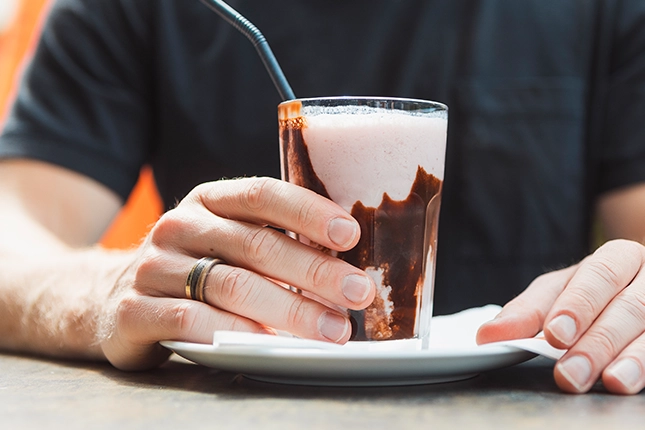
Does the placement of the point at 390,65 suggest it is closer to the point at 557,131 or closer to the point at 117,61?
the point at 557,131

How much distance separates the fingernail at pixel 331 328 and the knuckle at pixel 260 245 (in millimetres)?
118

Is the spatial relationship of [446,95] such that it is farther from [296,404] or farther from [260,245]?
[296,404]

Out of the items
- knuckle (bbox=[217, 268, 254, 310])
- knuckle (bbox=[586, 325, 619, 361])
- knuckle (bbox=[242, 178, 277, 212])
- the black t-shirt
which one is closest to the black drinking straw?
knuckle (bbox=[242, 178, 277, 212])

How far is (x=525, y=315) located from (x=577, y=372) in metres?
0.18

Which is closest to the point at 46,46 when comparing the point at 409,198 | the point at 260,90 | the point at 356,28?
the point at 260,90

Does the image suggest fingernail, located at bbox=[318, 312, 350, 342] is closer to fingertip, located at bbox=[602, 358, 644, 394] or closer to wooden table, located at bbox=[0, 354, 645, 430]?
wooden table, located at bbox=[0, 354, 645, 430]

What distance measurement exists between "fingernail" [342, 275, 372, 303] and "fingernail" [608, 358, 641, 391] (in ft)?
1.08

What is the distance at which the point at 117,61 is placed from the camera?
2047mm

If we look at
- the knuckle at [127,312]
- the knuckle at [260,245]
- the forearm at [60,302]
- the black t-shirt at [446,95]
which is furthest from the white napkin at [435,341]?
the black t-shirt at [446,95]

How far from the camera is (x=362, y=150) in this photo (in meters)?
0.95

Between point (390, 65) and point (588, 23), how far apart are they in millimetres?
615

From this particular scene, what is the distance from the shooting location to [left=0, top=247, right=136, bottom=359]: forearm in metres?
1.13

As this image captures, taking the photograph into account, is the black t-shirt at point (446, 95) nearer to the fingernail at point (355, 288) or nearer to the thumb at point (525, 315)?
the thumb at point (525, 315)

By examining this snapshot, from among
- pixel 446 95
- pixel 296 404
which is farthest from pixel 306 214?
pixel 446 95
